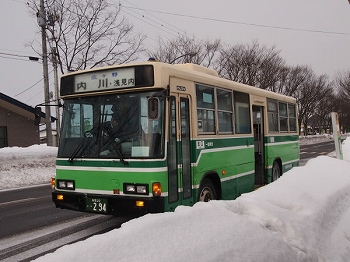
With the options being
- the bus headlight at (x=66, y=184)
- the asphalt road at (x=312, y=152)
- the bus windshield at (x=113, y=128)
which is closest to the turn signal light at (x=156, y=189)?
the bus windshield at (x=113, y=128)

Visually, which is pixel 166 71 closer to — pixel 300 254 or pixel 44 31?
pixel 300 254

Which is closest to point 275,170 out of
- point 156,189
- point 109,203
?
point 156,189

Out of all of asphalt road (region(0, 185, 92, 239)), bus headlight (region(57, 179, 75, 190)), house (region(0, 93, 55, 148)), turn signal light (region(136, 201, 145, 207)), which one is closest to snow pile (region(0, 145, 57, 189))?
asphalt road (region(0, 185, 92, 239))

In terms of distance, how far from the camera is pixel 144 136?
216 inches

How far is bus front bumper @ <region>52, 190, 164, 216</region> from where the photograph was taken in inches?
209

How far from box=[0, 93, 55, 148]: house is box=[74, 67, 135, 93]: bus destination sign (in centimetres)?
2031

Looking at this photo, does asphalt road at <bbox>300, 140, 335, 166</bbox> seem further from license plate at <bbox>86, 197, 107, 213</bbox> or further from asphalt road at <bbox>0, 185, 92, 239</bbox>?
license plate at <bbox>86, 197, 107, 213</bbox>

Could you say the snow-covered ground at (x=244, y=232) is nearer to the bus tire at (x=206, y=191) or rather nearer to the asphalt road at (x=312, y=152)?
the bus tire at (x=206, y=191)

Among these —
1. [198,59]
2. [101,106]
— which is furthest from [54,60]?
[101,106]

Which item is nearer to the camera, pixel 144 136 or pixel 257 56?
pixel 144 136

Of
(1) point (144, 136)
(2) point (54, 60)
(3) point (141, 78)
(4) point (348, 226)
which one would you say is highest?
(2) point (54, 60)

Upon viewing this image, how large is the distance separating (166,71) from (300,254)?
3359 mm

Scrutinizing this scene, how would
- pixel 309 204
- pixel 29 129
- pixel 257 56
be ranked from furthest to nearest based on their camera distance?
pixel 257 56
pixel 29 129
pixel 309 204

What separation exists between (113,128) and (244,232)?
10.1 ft
